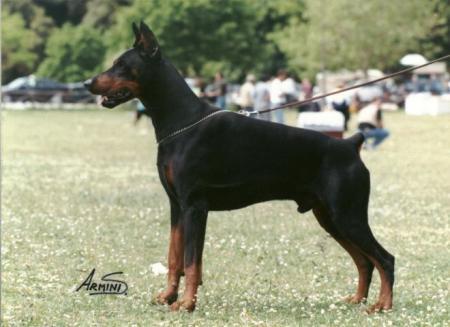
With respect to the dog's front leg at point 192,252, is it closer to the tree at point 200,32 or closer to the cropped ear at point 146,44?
the cropped ear at point 146,44

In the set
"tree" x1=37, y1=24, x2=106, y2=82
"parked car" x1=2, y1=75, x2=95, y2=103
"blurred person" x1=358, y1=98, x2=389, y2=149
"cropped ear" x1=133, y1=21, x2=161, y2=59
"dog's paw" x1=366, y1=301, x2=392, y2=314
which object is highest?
"cropped ear" x1=133, y1=21, x2=161, y2=59

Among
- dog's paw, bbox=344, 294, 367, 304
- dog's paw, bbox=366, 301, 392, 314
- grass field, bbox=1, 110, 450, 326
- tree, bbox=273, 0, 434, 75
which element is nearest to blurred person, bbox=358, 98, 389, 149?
grass field, bbox=1, 110, 450, 326

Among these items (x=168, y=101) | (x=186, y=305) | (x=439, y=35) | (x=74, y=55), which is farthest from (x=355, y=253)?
(x=439, y=35)

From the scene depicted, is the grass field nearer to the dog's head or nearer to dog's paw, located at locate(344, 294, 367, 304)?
dog's paw, located at locate(344, 294, 367, 304)

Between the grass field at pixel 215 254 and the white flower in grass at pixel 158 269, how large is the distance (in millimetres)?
55

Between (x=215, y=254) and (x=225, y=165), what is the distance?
3013 millimetres

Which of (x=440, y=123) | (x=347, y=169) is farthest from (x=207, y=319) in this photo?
(x=440, y=123)

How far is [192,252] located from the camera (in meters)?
7.56

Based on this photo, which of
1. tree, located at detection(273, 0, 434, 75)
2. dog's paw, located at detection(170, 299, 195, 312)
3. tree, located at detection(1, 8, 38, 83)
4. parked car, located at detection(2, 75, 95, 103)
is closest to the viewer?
dog's paw, located at detection(170, 299, 195, 312)

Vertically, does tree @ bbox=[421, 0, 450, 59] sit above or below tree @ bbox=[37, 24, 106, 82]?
above

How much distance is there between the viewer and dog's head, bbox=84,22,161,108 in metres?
7.70

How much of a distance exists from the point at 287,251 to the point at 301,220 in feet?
9.04

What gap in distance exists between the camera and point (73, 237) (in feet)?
38.3

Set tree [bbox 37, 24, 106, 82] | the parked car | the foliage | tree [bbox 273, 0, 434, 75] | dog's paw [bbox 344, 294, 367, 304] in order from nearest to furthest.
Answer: dog's paw [bbox 344, 294, 367, 304]
the foliage
tree [bbox 273, 0, 434, 75]
the parked car
tree [bbox 37, 24, 106, 82]
